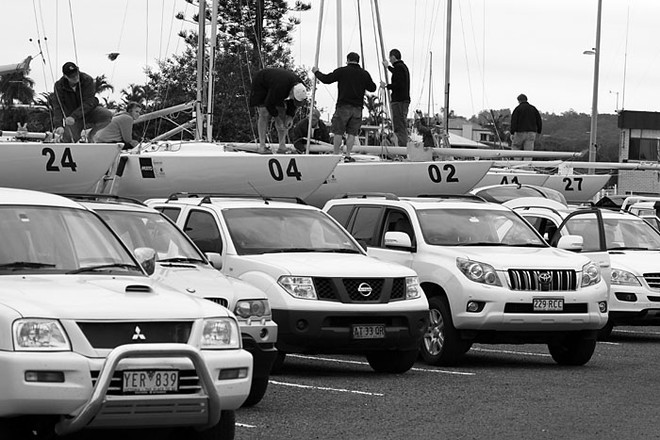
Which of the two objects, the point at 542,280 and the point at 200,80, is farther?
the point at 200,80

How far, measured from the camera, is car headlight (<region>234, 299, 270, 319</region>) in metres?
11.1

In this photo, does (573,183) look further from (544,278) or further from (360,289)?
(360,289)

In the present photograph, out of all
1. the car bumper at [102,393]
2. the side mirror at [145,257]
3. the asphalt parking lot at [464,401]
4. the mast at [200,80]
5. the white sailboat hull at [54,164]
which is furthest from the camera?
the mast at [200,80]

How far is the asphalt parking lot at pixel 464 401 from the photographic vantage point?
Result: 1030 cm

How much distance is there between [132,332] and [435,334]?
7.56 m

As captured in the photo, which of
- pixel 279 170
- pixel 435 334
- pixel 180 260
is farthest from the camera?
pixel 279 170

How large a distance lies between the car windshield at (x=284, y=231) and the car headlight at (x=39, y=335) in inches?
Answer: 246

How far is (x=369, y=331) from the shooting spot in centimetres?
1345

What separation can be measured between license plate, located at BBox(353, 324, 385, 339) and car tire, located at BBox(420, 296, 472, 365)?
4.97ft

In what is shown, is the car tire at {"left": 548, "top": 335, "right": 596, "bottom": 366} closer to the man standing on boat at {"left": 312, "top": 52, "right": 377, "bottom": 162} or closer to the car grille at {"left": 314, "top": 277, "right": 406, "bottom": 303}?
the car grille at {"left": 314, "top": 277, "right": 406, "bottom": 303}

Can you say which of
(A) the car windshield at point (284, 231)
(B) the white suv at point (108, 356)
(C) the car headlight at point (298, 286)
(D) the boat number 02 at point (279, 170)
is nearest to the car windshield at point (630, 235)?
(D) the boat number 02 at point (279, 170)

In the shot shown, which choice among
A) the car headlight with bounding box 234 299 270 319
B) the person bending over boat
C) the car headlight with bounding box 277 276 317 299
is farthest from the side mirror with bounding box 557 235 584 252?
the person bending over boat

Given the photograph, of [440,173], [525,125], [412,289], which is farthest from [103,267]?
[525,125]

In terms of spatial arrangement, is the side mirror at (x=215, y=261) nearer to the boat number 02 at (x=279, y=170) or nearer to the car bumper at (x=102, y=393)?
the car bumper at (x=102, y=393)
